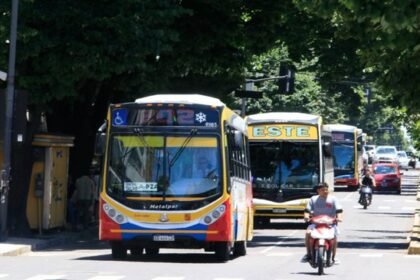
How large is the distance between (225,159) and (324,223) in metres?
2.68

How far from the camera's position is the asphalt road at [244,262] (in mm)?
21219

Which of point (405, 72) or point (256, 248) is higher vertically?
point (405, 72)

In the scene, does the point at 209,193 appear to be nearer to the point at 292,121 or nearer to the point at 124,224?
the point at 124,224

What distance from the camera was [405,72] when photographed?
91.5 ft

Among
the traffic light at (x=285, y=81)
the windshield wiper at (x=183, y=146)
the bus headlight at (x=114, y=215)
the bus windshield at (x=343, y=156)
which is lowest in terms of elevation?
the bus headlight at (x=114, y=215)

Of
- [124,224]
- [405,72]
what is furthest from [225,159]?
[405,72]

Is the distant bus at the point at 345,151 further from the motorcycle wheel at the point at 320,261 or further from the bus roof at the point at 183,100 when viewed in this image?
the motorcycle wheel at the point at 320,261

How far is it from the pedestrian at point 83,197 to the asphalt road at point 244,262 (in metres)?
1.65

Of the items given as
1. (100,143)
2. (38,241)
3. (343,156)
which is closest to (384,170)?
(343,156)

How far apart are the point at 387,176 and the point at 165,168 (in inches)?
2113

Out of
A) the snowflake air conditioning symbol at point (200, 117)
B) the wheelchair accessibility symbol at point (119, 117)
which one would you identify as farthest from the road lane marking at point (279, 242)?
the wheelchair accessibility symbol at point (119, 117)

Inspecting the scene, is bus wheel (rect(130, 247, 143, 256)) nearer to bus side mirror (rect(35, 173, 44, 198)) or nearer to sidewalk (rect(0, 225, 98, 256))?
sidewalk (rect(0, 225, 98, 256))

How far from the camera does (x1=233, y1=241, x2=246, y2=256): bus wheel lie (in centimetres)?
2768

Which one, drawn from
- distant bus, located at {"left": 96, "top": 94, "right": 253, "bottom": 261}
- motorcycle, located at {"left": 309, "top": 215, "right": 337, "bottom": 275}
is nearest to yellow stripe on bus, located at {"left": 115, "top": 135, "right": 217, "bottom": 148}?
distant bus, located at {"left": 96, "top": 94, "right": 253, "bottom": 261}
